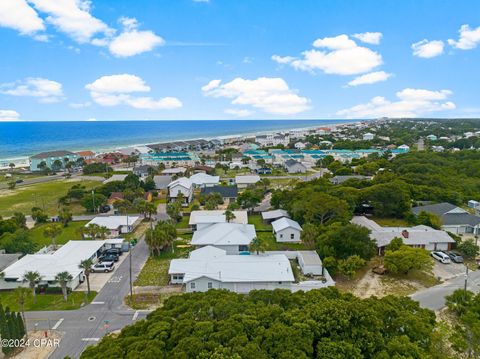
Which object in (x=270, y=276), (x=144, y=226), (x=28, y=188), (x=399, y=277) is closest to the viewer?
(x=270, y=276)

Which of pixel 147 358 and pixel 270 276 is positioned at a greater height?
pixel 147 358

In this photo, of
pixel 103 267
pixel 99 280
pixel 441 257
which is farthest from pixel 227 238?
pixel 441 257

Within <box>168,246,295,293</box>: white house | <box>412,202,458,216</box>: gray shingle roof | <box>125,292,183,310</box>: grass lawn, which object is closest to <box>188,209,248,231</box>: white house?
<box>168,246,295,293</box>: white house

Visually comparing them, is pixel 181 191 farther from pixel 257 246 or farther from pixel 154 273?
pixel 257 246

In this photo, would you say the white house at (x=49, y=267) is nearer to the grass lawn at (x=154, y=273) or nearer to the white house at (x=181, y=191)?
the grass lawn at (x=154, y=273)

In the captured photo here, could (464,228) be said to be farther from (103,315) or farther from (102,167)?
(102,167)

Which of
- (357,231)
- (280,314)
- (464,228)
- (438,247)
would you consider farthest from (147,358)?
(464,228)

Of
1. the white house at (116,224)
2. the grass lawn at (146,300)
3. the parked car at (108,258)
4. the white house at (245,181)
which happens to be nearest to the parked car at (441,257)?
the grass lawn at (146,300)
